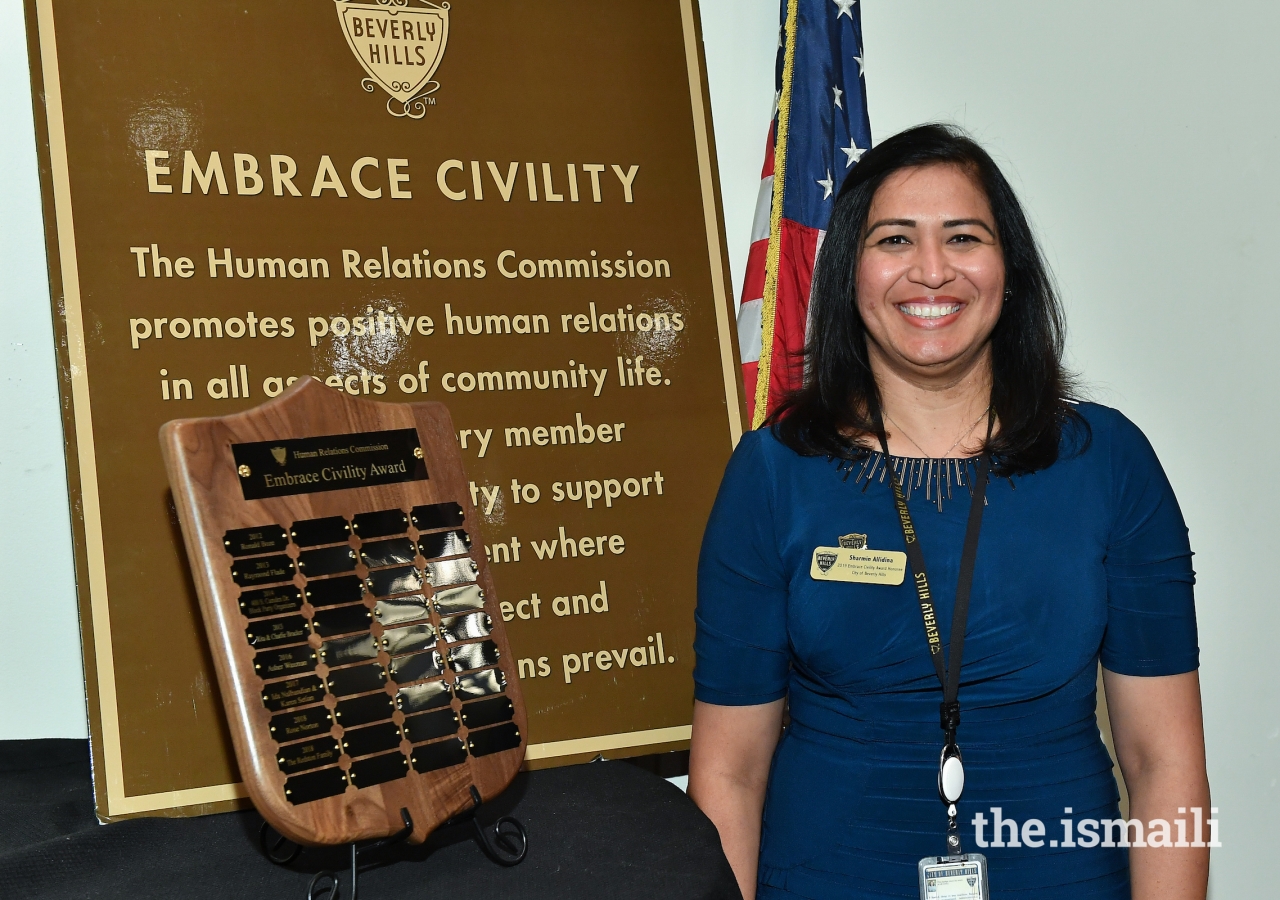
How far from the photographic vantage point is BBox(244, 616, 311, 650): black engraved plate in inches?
41.1

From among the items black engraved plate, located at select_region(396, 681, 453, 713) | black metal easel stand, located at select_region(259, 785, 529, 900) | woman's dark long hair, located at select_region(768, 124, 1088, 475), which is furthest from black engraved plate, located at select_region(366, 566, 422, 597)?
woman's dark long hair, located at select_region(768, 124, 1088, 475)

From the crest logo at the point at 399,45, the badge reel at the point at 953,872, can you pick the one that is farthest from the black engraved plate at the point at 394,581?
the crest logo at the point at 399,45

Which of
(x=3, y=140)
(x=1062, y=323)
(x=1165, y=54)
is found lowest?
(x=1062, y=323)

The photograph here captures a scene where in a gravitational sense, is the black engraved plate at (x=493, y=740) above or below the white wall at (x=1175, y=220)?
below

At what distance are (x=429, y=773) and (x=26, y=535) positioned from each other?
0.97 meters

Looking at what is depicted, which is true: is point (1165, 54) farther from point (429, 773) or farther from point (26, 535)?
point (26, 535)

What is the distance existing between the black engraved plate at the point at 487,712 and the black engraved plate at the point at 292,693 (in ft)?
0.54

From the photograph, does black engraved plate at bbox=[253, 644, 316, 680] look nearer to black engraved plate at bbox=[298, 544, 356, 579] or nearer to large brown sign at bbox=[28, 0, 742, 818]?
black engraved plate at bbox=[298, 544, 356, 579]

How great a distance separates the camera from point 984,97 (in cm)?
241

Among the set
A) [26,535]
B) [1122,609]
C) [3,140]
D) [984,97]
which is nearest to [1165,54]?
[984,97]

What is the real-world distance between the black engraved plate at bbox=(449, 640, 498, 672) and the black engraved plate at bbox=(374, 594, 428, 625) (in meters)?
0.06

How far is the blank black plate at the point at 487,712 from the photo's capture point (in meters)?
1.16

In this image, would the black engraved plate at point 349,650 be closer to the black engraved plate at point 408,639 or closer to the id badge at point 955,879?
the black engraved plate at point 408,639

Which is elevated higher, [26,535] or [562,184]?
[562,184]
